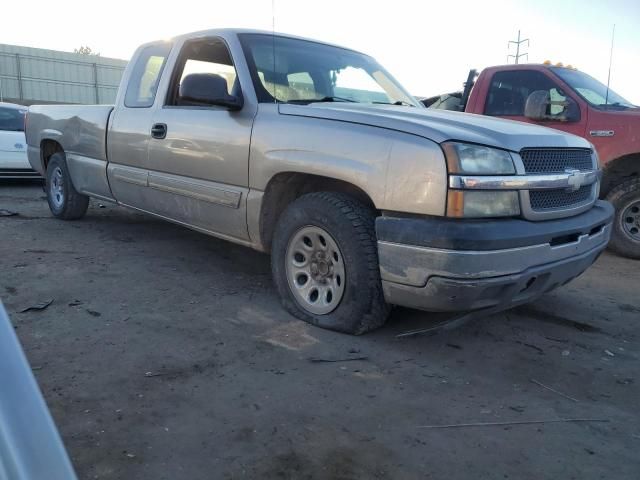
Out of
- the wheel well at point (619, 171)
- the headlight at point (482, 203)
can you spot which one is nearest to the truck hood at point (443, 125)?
the headlight at point (482, 203)

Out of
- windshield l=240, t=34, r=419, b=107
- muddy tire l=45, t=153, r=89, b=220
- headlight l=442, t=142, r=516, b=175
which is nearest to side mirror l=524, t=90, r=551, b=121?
windshield l=240, t=34, r=419, b=107

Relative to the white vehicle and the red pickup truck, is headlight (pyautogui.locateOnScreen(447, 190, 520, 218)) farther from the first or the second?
the white vehicle

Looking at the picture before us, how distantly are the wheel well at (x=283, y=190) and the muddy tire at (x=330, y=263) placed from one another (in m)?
0.14

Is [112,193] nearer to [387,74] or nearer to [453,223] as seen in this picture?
[387,74]

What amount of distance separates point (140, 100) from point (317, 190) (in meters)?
2.16

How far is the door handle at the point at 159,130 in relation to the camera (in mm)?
4309

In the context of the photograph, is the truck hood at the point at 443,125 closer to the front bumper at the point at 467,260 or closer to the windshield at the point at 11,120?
the front bumper at the point at 467,260

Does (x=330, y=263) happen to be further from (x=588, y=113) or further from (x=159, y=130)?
(x=588, y=113)

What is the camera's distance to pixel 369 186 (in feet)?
9.68

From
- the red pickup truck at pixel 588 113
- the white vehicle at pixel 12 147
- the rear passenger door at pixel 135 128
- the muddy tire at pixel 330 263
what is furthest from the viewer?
the white vehicle at pixel 12 147

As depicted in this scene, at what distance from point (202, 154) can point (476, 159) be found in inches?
80.8

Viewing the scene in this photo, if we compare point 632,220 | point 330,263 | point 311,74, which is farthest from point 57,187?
point 632,220

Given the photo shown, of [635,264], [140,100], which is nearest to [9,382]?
[140,100]

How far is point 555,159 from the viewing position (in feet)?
10.4
